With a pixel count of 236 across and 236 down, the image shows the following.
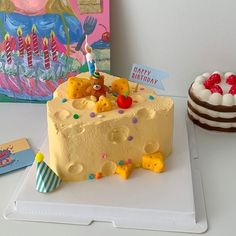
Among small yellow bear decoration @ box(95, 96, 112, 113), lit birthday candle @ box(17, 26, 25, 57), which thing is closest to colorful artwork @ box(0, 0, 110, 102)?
lit birthday candle @ box(17, 26, 25, 57)

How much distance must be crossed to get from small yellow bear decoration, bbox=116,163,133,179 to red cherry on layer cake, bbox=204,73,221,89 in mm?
246

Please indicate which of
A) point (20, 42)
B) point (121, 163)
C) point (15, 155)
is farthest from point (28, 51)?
point (121, 163)

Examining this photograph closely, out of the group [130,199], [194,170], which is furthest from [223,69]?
[130,199]

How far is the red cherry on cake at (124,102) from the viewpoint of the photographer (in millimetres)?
710

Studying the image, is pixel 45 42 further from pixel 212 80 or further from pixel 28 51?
pixel 212 80

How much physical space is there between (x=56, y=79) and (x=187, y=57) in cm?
27

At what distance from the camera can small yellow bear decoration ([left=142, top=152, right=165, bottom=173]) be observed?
73cm

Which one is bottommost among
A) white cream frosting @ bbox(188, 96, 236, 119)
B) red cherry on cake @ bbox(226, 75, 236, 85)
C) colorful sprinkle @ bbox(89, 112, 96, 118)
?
white cream frosting @ bbox(188, 96, 236, 119)

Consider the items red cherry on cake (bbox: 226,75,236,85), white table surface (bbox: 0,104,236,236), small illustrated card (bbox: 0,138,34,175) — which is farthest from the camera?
red cherry on cake (bbox: 226,75,236,85)

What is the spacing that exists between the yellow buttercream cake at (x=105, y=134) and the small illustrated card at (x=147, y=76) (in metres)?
0.06

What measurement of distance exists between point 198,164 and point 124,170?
14 cm

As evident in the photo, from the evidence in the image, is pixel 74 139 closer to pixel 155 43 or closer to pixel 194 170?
pixel 194 170

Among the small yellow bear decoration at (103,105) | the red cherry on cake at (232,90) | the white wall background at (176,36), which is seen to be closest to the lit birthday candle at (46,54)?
the white wall background at (176,36)

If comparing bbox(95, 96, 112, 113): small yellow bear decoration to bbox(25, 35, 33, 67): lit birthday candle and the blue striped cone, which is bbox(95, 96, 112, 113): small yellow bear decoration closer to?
the blue striped cone
